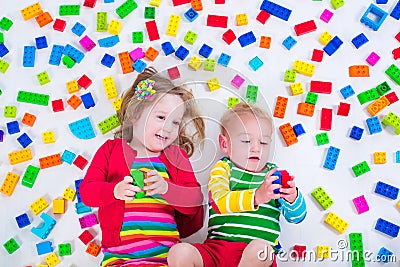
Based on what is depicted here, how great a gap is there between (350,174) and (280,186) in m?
0.38

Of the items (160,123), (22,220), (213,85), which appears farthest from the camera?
(22,220)

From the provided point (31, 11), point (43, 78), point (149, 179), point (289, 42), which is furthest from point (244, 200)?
point (31, 11)

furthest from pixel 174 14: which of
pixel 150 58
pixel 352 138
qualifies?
pixel 352 138

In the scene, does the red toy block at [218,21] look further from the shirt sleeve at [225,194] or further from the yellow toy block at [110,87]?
the shirt sleeve at [225,194]

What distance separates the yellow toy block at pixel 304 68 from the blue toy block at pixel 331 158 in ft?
0.80

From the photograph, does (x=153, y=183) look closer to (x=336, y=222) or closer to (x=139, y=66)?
(x=139, y=66)

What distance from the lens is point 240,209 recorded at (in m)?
1.47

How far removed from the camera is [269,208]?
1.54 m

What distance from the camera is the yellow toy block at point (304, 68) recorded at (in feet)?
5.71

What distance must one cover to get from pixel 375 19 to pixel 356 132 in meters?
0.37

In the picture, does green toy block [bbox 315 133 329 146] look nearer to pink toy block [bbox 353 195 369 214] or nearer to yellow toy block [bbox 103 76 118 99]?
pink toy block [bbox 353 195 369 214]

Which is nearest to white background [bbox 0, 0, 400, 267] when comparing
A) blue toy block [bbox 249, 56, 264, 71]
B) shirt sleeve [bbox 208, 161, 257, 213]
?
blue toy block [bbox 249, 56, 264, 71]

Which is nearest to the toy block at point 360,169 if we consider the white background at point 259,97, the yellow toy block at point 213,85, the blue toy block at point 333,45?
the white background at point 259,97

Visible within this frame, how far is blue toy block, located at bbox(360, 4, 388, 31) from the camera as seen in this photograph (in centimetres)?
175
